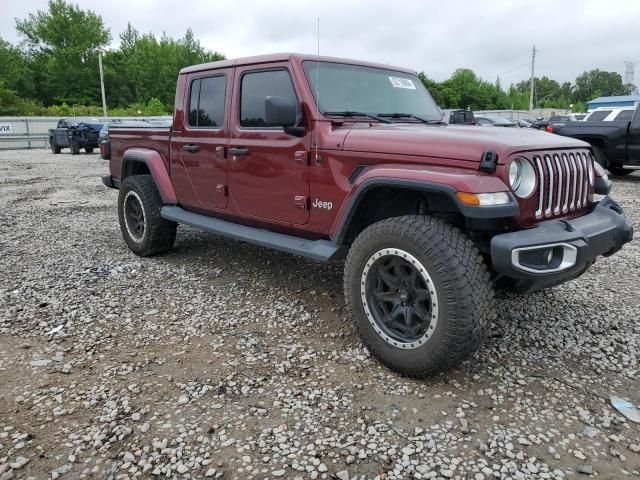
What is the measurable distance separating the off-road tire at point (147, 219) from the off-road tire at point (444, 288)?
9.84ft

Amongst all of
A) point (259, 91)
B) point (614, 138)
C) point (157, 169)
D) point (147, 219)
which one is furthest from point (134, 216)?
point (614, 138)

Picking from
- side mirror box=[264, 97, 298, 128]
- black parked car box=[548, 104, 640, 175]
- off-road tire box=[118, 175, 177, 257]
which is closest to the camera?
side mirror box=[264, 97, 298, 128]

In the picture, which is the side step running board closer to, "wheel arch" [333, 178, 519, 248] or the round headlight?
"wheel arch" [333, 178, 519, 248]

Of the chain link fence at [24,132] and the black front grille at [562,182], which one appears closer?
the black front grille at [562,182]

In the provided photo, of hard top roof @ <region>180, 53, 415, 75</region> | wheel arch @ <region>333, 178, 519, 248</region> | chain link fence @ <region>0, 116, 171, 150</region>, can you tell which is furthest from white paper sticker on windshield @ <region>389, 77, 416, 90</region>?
chain link fence @ <region>0, 116, 171, 150</region>

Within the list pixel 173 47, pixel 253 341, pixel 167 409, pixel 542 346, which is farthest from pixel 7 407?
pixel 173 47

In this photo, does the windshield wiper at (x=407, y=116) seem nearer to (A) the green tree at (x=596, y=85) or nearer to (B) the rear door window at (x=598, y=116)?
(B) the rear door window at (x=598, y=116)

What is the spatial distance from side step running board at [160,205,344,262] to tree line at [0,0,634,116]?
4661 cm

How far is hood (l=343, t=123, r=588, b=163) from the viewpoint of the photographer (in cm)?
288

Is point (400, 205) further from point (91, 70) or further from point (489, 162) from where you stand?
point (91, 70)

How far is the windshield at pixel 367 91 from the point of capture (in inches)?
150

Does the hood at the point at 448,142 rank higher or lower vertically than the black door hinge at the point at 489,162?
higher

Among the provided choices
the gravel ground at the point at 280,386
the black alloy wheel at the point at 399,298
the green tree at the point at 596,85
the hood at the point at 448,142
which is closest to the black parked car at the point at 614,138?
the gravel ground at the point at 280,386

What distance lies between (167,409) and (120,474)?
503mm
